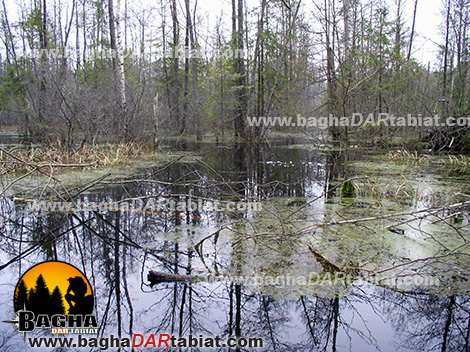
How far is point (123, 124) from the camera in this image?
10.3 meters

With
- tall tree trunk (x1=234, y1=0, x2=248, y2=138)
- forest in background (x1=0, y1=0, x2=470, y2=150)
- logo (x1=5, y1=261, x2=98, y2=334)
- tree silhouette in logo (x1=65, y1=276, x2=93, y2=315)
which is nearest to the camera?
logo (x1=5, y1=261, x2=98, y2=334)

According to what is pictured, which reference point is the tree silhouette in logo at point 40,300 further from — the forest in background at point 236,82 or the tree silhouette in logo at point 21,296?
the forest in background at point 236,82

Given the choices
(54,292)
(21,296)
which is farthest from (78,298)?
(21,296)

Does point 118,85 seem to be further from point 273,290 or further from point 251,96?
point 273,290

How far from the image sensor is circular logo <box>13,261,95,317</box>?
2393mm

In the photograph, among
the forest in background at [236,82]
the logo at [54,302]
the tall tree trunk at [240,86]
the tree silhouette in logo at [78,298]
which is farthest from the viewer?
the tall tree trunk at [240,86]

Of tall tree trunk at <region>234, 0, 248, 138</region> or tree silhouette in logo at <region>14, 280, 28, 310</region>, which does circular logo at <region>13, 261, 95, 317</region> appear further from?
tall tree trunk at <region>234, 0, 248, 138</region>

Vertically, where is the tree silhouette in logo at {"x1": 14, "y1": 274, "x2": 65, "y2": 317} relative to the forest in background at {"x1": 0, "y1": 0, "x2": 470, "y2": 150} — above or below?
below

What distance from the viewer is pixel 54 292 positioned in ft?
7.95

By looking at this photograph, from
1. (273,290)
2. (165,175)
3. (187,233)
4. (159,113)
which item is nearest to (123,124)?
(159,113)

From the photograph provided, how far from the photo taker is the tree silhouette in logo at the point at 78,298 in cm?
249

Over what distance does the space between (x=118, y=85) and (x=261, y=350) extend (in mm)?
10012

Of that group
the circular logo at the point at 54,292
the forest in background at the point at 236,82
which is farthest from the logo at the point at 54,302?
the forest in background at the point at 236,82

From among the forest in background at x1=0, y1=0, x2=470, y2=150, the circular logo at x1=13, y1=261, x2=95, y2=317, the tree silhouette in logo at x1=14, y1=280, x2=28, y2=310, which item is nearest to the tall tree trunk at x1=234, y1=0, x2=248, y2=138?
the forest in background at x1=0, y1=0, x2=470, y2=150
